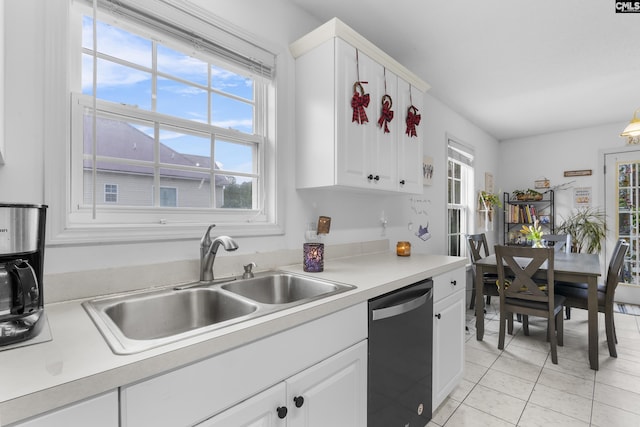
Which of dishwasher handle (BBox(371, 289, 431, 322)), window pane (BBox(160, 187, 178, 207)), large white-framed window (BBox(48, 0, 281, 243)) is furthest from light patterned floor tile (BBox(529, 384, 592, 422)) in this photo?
window pane (BBox(160, 187, 178, 207))

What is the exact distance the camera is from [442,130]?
3.67 metres

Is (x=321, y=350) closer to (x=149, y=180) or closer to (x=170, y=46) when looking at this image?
(x=149, y=180)

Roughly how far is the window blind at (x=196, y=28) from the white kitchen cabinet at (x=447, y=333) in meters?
1.62

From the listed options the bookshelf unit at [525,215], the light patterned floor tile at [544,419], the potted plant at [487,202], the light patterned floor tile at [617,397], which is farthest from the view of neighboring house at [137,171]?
the bookshelf unit at [525,215]

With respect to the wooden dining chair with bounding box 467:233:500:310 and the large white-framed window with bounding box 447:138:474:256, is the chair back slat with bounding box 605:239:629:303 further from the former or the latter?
the large white-framed window with bounding box 447:138:474:256

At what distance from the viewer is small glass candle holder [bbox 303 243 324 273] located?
1686 millimetres

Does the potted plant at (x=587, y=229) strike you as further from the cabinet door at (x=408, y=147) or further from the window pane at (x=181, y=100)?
the window pane at (x=181, y=100)

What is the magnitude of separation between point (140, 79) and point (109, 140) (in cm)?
33

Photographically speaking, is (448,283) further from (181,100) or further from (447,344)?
(181,100)

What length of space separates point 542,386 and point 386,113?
221 cm

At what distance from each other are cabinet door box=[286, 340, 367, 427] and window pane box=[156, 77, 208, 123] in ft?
4.37

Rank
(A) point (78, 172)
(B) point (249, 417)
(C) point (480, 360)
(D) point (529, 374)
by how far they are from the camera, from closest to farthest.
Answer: (B) point (249, 417)
(A) point (78, 172)
(D) point (529, 374)
(C) point (480, 360)

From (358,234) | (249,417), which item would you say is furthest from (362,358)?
(358,234)

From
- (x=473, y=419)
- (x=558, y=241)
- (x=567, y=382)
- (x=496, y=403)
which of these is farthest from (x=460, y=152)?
(x=473, y=419)
